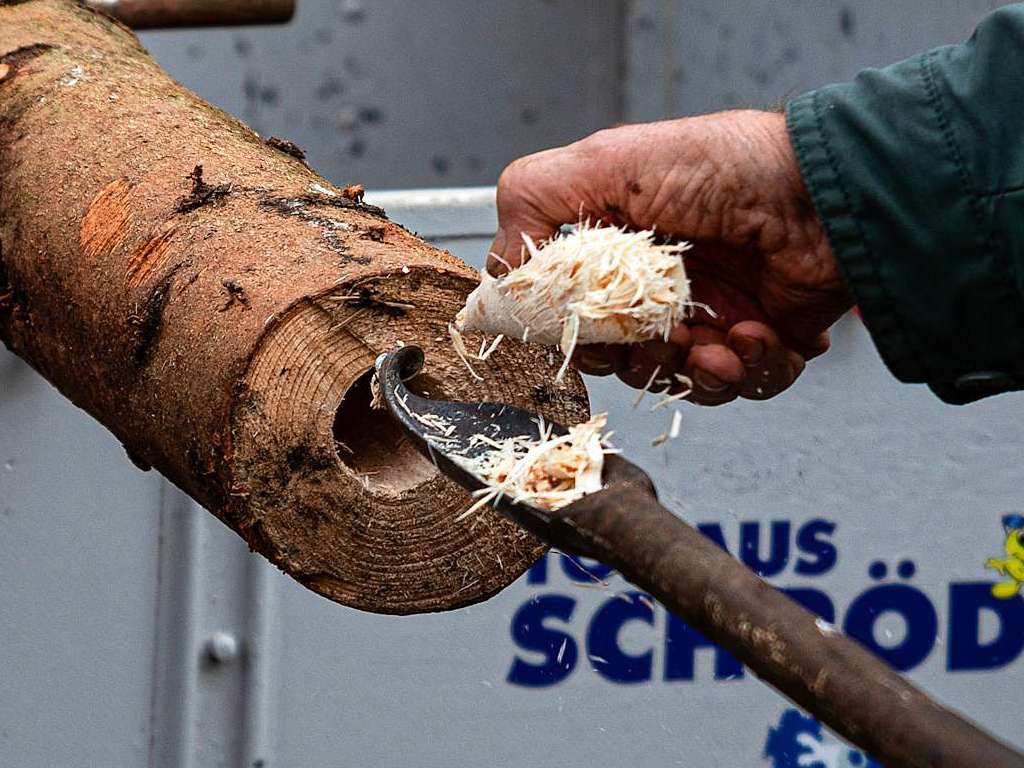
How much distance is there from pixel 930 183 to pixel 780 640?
0.78 metres

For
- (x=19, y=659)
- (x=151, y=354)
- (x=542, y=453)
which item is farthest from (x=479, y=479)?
(x=19, y=659)

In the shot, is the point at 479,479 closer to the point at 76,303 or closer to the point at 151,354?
the point at 151,354

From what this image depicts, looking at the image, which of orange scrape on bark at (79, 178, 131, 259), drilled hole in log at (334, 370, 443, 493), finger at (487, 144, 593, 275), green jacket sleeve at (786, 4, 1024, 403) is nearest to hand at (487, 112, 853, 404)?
finger at (487, 144, 593, 275)

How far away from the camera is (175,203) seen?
1.88 meters

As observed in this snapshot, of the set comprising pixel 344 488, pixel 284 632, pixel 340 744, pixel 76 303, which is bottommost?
pixel 340 744

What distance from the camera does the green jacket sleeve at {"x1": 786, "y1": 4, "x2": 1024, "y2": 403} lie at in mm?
1764

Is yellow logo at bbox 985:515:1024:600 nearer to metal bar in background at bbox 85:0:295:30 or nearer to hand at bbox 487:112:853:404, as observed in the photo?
hand at bbox 487:112:853:404

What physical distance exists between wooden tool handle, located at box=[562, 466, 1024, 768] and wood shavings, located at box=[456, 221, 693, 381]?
31cm

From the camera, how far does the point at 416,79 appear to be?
5.95 meters

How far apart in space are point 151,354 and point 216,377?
171 mm

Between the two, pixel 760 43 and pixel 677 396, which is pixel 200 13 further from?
pixel 760 43

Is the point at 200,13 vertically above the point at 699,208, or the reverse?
the point at 200,13

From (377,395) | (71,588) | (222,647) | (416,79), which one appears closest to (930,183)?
(377,395)

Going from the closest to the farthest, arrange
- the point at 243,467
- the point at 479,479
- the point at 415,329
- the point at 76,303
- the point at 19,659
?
the point at 479,479 < the point at 243,467 < the point at 415,329 < the point at 76,303 < the point at 19,659
